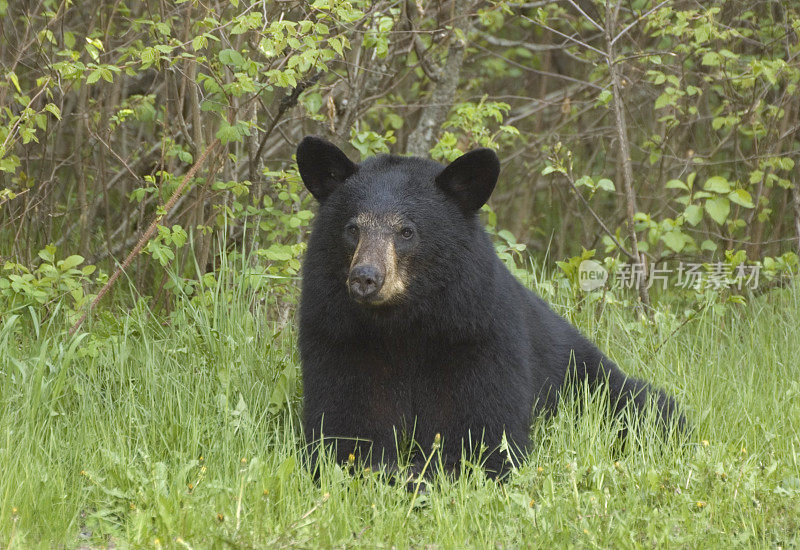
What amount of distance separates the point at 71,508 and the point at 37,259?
338 cm

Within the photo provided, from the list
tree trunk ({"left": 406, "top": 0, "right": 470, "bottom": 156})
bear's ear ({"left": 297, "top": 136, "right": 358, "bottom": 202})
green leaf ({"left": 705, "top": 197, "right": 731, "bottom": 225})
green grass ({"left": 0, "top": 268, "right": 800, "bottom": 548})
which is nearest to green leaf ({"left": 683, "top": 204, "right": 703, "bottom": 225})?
green leaf ({"left": 705, "top": 197, "right": 731, "bottom": 225})

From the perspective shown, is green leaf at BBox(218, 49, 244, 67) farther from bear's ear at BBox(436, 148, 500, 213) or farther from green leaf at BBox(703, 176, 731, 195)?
green leaf at BBox(703, 176, 731, 195)

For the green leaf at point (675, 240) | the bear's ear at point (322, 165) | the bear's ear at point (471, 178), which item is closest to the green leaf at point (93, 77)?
the bear's ear at point (322, 165)

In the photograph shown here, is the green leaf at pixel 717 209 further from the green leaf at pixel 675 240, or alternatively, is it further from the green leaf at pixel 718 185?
the green leaf at pixel 675 240

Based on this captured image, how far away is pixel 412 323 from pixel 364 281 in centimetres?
40

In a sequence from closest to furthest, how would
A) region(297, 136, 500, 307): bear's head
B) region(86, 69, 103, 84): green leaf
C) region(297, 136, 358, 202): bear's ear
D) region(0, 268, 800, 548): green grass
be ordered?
region(0, 268, 800, 548): green grass < region(297, 136, 500, 307): bear's head < region(297, 136, 358, 202): bear's ear < region(86, 69, 103, 84): green leaf

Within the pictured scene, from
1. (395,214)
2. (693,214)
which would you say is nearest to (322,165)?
(395,214)

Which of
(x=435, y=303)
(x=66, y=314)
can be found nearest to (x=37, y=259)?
(x=66, y=314)

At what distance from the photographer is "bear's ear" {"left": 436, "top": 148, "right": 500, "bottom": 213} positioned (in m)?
3.92

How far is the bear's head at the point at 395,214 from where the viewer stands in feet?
12.4

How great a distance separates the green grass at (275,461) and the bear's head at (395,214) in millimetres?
771

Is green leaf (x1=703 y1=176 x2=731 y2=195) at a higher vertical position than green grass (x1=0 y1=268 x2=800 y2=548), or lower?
higher

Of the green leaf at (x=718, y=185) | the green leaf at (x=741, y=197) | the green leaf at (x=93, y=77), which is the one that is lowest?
A: the green leaf at (x=741, y=197)

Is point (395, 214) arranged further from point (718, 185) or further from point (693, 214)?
point (718, 185)
